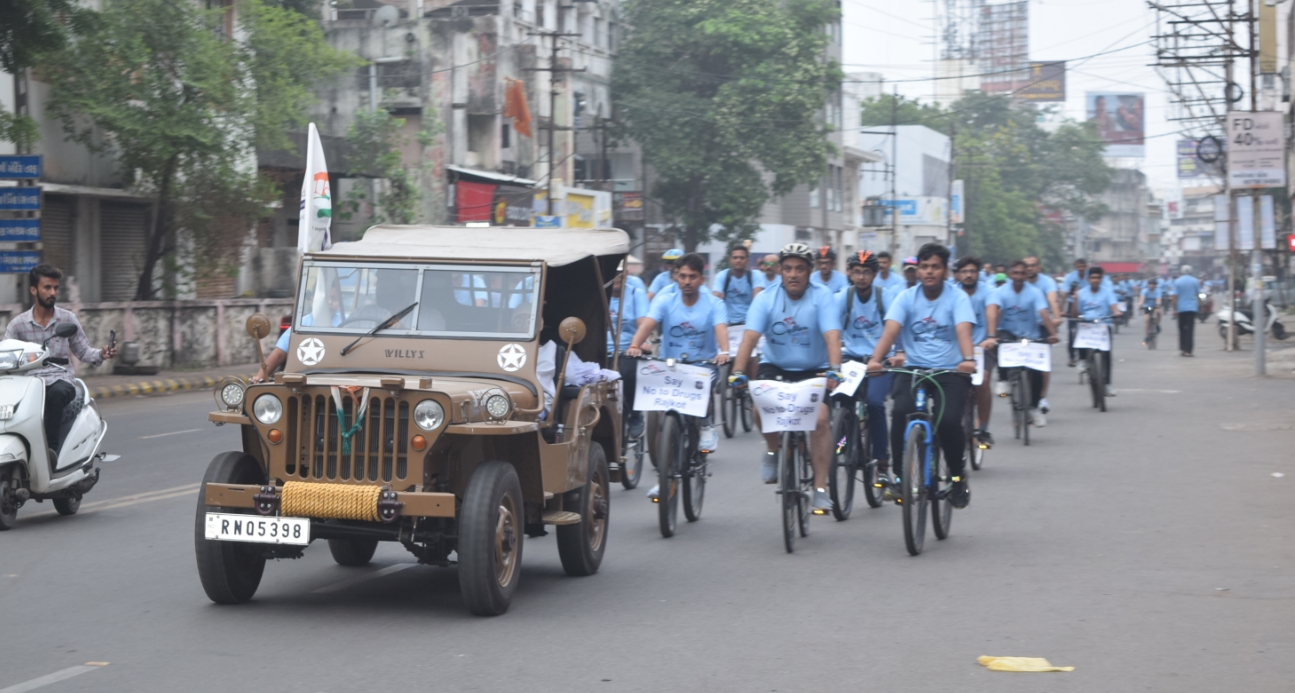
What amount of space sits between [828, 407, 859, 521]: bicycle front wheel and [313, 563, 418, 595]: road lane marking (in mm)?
2967

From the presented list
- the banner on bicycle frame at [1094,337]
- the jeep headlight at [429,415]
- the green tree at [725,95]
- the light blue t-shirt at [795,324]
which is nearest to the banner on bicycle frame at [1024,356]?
the banner on bicycle frame at [1094,337]

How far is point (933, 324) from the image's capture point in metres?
9.34

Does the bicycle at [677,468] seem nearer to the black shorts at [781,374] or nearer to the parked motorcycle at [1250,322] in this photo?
the black shorts at [781,374]

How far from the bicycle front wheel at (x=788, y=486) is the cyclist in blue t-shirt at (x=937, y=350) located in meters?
0.72

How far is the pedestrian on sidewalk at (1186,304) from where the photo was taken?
29297 millimetres

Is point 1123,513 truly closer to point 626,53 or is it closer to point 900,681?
point 900,681

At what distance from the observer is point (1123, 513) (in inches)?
411

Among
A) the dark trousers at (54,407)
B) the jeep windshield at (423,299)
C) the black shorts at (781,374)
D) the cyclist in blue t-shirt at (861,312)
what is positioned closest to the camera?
the jeep windshield at (423,299)

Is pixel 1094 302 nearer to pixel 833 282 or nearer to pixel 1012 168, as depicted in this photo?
pixel 833 282

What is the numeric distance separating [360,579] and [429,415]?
1.75 m

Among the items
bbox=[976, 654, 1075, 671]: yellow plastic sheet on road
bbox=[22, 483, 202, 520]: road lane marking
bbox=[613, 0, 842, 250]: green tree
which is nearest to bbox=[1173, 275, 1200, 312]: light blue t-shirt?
bbox=[22, 483, 202, 520]: road lane marking

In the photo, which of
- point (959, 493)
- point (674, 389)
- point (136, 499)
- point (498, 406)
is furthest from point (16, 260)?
point (498, 406)

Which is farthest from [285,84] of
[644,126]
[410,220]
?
[644,126]

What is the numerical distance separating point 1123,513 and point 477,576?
579 centimetres
